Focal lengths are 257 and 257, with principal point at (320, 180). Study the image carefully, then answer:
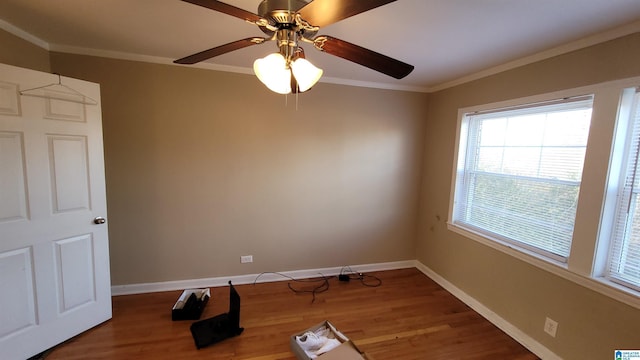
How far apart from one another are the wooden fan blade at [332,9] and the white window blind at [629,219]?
6.39ft

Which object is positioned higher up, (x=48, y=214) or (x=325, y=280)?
(x=48, y=214)

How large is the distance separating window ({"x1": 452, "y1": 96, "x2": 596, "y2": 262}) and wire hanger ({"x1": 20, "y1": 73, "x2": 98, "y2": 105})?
3526 mm

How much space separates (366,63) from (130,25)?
175 centimetres

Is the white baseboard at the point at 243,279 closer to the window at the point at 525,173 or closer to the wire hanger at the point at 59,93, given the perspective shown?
the window at the point at 525,173

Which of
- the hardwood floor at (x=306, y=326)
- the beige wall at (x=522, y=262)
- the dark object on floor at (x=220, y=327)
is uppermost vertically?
the beige wall at (x=522, y=262)

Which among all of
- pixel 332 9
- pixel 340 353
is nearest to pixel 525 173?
pixel 340 353

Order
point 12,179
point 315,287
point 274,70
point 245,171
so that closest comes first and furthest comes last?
point 274,70 < point 12,179 < point 245,171 < point 315,287

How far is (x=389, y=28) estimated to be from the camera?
69.9 inches

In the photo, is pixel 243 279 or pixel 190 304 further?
pixel 243 279

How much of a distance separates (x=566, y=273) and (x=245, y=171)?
2.92m

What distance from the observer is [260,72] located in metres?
1.16

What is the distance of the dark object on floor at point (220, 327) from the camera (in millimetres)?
→ 2078

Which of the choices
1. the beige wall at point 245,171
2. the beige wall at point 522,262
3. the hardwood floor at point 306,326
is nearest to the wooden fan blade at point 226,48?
the beige wall at point 245,171

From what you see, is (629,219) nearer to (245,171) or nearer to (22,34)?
(245,171)
